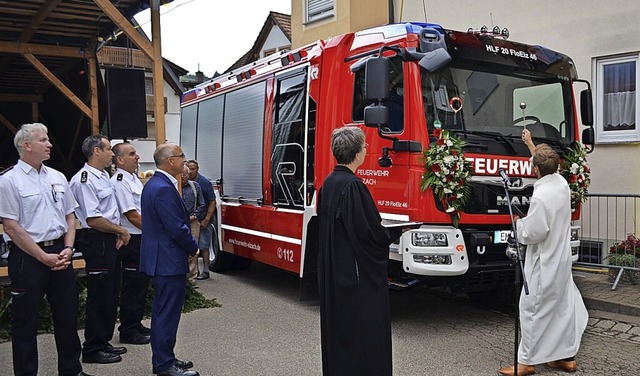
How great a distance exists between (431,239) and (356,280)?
7.27ft

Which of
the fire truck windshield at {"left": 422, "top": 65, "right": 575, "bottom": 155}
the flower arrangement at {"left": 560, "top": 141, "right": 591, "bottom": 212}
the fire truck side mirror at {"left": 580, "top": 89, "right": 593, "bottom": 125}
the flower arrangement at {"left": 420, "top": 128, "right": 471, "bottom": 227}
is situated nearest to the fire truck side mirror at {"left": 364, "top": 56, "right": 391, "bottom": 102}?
the fire truck windshield at {"left": 422, "top": 65, "right": 575, "bottom": 155}

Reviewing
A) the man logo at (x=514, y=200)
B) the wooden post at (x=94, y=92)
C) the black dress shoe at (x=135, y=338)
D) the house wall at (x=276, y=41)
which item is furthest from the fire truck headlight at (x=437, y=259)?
the house wall at (x=276, y=41)

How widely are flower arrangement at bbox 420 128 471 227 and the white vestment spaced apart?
932 mm

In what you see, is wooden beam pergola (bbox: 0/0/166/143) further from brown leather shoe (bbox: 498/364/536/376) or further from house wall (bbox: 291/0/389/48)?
house wall (bbox: 291/0/389/48)

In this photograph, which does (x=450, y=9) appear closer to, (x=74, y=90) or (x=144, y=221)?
(x=74, y=90)

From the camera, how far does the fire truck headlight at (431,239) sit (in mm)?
5816

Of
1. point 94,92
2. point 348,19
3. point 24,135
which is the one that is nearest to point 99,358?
point 24,135

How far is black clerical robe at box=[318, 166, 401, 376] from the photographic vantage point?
3.73 meters

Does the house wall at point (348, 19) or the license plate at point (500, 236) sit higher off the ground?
the house wall at point (348, 19)

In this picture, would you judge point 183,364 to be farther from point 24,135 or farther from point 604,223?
point 604,223

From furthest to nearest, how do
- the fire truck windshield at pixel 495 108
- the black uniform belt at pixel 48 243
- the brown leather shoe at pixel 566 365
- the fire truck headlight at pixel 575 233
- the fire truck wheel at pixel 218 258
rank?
1. the fire truck wheel at pixel 218 258
2. the fire truck headlight at pixel 575 233
3. the fire truck windshield at pixel 495 108
4. the brown leather shoe at pixel 566 365
5. the black uniform belt at pixel 48 243

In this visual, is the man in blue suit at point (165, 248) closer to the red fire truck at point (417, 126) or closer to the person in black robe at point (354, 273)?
the person in black robe at point (354, 273)

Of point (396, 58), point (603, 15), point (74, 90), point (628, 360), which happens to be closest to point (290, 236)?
point (396, 58)

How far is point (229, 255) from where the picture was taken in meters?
10.0
